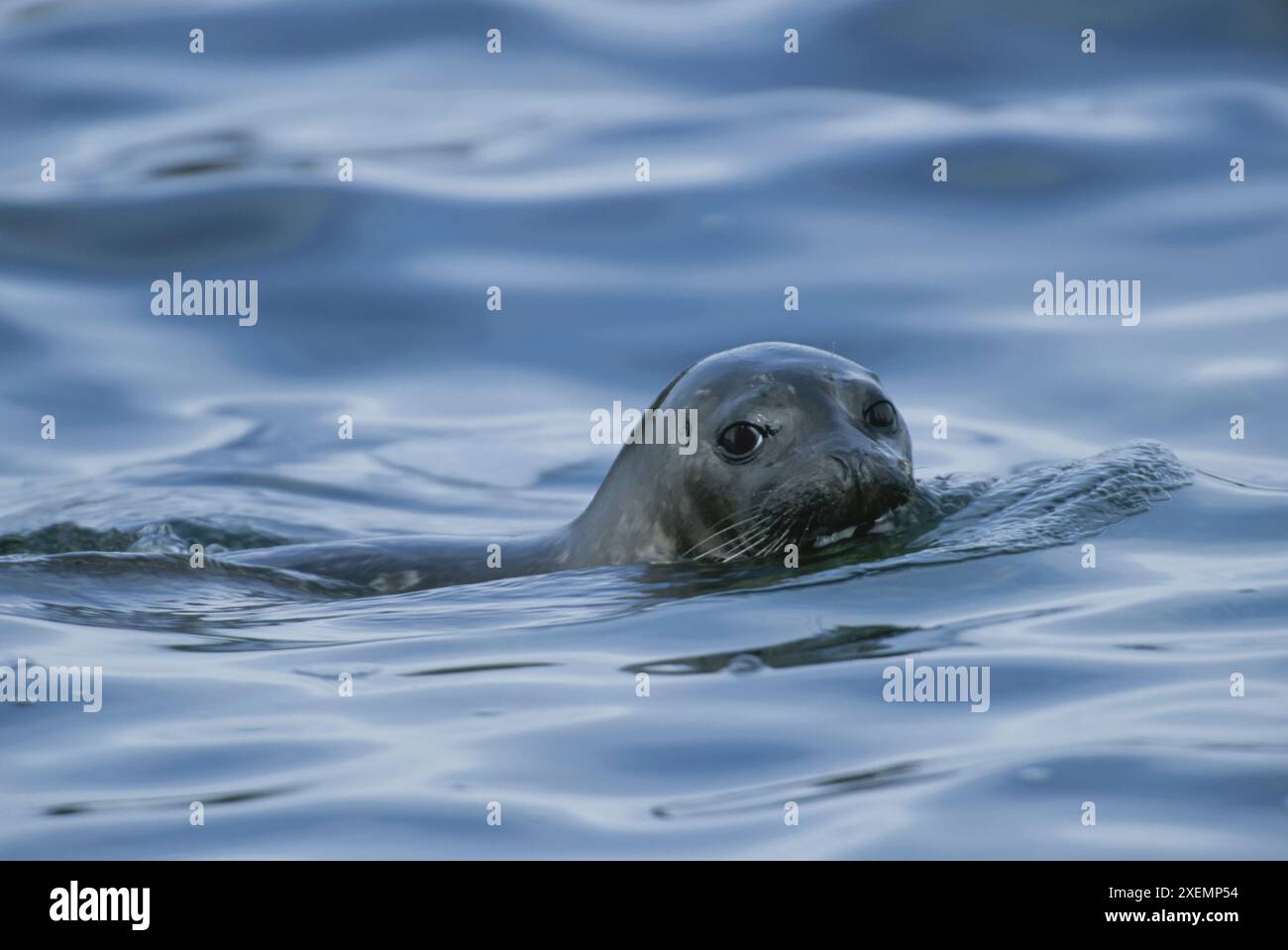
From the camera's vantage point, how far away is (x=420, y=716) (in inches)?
209

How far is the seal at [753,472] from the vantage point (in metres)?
6.58

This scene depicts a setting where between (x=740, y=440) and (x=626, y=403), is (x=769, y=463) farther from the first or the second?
(x=626, y=403)

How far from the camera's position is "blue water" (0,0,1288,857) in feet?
15.5

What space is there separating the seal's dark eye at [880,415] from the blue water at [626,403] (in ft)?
1.27

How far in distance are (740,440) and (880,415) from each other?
453 millimetres

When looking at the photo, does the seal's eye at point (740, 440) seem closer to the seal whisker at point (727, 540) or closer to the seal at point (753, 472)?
the seal at point (753, 472)

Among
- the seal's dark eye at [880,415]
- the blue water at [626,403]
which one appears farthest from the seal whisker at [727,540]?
the seal's dark eye at [880,415]

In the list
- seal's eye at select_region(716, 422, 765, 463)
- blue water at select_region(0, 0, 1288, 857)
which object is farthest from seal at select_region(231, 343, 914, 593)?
blue water at select_region(0, 0, 1288, 857)

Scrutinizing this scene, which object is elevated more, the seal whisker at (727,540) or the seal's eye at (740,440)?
the seal's eye at (740,440)

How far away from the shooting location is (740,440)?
6766 mm

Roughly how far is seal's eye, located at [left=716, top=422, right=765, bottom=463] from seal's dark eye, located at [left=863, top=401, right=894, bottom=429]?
351 millimetres

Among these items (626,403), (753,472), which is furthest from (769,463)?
(626,403)

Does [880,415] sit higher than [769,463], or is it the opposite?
[880,415]
